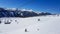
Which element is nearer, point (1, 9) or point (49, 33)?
point (49, 33)

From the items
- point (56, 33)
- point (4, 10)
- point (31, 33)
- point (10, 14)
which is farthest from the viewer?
point (4, 10)

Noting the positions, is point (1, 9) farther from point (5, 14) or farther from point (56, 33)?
point (56, 33)

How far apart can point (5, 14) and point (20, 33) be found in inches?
1320

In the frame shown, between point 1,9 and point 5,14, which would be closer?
point 5,14

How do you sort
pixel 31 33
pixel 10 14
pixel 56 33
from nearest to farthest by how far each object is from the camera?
pixel 56 33, pixel 31 33, pixel 10 14

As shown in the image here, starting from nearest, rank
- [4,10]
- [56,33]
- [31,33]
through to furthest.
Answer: [56,33], [31,33], [4,10]

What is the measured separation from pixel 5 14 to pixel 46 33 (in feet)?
114

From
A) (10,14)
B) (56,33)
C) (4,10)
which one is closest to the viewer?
(56,33)

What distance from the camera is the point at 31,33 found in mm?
9852

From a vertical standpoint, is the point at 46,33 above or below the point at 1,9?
below

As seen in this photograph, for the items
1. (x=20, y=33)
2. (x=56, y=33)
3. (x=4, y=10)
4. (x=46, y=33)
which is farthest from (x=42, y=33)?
(x=4, y=10)

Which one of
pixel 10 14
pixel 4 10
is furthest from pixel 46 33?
pixel 4 10

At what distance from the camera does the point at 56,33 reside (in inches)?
364

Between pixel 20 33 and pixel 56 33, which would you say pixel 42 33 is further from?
pixel 20 33
